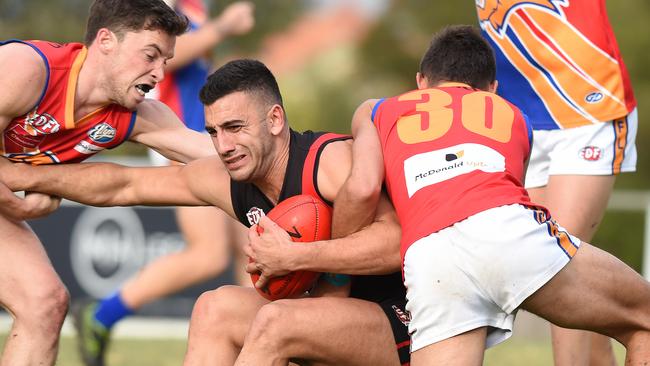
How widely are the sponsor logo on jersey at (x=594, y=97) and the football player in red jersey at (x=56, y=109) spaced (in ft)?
7.01

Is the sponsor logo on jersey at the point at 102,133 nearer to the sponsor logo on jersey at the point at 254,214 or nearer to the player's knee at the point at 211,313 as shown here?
the sponsor logo on jersey at the point at 254,214

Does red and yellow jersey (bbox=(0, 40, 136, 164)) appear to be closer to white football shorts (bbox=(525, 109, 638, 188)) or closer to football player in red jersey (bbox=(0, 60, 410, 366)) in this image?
football player in red jersey (bbox=(0, 60, 410, 366))

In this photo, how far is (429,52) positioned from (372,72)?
18413mm

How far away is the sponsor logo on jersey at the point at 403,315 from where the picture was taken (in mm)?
4836

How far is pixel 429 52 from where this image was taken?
16.5 feet

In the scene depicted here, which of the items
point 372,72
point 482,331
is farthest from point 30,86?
point 372,72

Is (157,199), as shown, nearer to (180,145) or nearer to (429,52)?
(180,145)

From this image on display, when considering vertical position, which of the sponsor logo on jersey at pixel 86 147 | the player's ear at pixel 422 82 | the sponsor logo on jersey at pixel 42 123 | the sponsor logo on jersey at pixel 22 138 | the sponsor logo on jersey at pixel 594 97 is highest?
the player's ear at pixel 422 82

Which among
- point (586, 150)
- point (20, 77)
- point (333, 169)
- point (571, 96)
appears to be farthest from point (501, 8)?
point (20, 77)

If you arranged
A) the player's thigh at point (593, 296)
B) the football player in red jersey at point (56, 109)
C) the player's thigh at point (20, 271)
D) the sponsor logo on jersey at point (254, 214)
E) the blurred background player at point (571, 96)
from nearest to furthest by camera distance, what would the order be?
the player's thigh at point (593, 296), the sponsor logo on jersey at point (254, 214), the football player in red jersey at point (56, 109), the player's thigh at point (20, 271), the blurred background player at point (571, 96)

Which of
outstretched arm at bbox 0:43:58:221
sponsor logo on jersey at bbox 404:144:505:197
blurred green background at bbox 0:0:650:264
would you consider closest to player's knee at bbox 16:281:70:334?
outstretched arm at bbox 0:43:58:221

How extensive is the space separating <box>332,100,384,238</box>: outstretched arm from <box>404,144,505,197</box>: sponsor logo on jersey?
0.49 feet

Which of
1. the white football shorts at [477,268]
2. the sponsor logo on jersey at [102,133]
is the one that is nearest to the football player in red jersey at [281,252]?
the white football shorts at [477,268]

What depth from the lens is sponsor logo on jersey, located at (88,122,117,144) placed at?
5516mm
